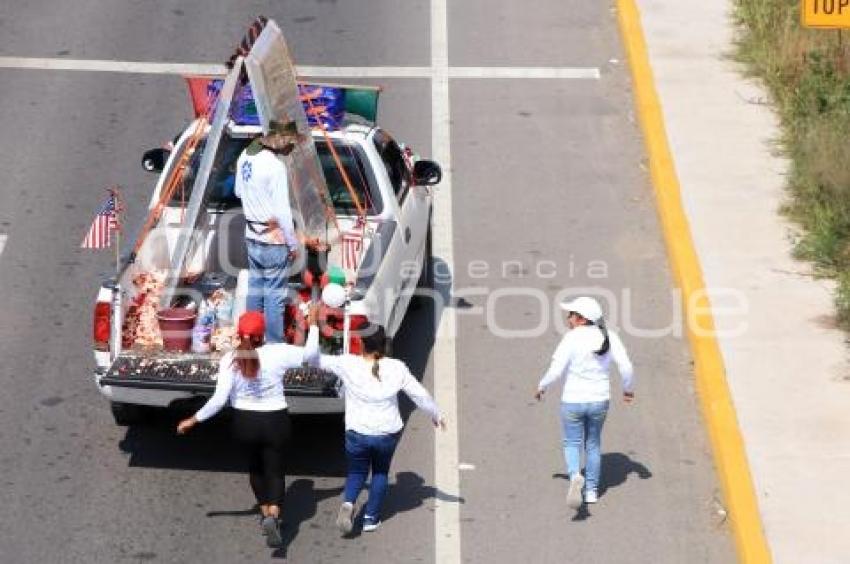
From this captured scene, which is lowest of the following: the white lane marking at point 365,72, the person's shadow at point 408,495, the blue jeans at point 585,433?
the person's shadow at point 408,495

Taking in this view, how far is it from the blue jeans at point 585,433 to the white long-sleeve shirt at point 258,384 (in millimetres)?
1804

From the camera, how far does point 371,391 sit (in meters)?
11.6

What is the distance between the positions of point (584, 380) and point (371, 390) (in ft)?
4.70

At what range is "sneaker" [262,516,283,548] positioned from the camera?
1166cm

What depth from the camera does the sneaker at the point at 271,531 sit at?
11.7 meters

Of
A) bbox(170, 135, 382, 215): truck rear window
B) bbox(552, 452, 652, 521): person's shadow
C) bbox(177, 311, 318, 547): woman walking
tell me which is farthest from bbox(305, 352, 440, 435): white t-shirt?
bbox(170, 135, 382, 215): truck rear window

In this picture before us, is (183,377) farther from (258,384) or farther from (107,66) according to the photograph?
(107,66)

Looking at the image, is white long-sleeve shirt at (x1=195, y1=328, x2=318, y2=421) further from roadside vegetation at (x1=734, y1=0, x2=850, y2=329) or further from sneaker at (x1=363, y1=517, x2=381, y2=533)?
roadside vegetation at (x1=734, y1=0, x2=850, y2=329)

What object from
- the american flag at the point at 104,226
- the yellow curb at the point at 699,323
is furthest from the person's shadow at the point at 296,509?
the yellow curb at the point at 699,323

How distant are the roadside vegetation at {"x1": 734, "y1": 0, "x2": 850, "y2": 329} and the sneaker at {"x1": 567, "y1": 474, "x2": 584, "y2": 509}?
3.57m

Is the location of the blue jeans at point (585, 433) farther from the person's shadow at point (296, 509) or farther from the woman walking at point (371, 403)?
the person's shadow at point (296, 509)

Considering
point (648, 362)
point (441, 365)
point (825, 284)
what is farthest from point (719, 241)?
point (441, 365)

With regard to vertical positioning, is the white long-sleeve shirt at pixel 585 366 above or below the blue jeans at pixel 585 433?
above

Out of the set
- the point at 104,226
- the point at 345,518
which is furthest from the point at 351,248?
the point at 345,518
